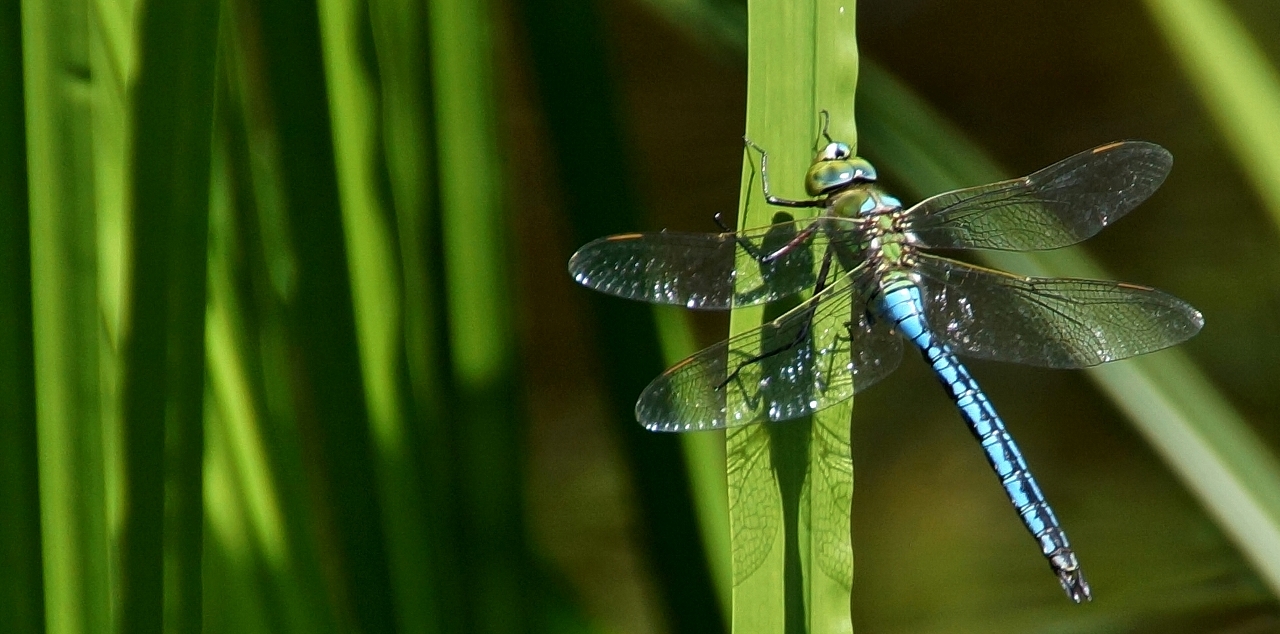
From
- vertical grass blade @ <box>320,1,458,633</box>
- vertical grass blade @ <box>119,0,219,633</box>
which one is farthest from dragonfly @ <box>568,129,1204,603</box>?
vertical grass blade @ <box>119,0,219,633</box>

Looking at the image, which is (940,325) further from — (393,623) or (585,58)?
(393,623)

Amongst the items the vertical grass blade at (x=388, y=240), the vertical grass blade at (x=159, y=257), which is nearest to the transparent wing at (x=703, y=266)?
the vertical grass blade at (x=388, y=240)

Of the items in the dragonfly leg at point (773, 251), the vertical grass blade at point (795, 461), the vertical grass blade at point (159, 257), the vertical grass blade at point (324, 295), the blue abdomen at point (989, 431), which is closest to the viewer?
the vertical grass blade at point (159, 257)

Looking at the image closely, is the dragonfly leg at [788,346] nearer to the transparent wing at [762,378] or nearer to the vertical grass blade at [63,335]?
the transparent wing at [762,378]

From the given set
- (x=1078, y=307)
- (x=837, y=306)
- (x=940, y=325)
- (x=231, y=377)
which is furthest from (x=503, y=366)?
(x=1078, y=307)

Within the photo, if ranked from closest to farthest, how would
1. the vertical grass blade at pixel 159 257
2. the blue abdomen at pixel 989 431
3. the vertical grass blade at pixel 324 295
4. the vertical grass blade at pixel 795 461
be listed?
the vertical grass blade at pixel 159 257 → the vertical grass blade at pixel 795 461 → the vertical grass blade at pixel 324 295 → the blue abdomen at pixel 989 431
